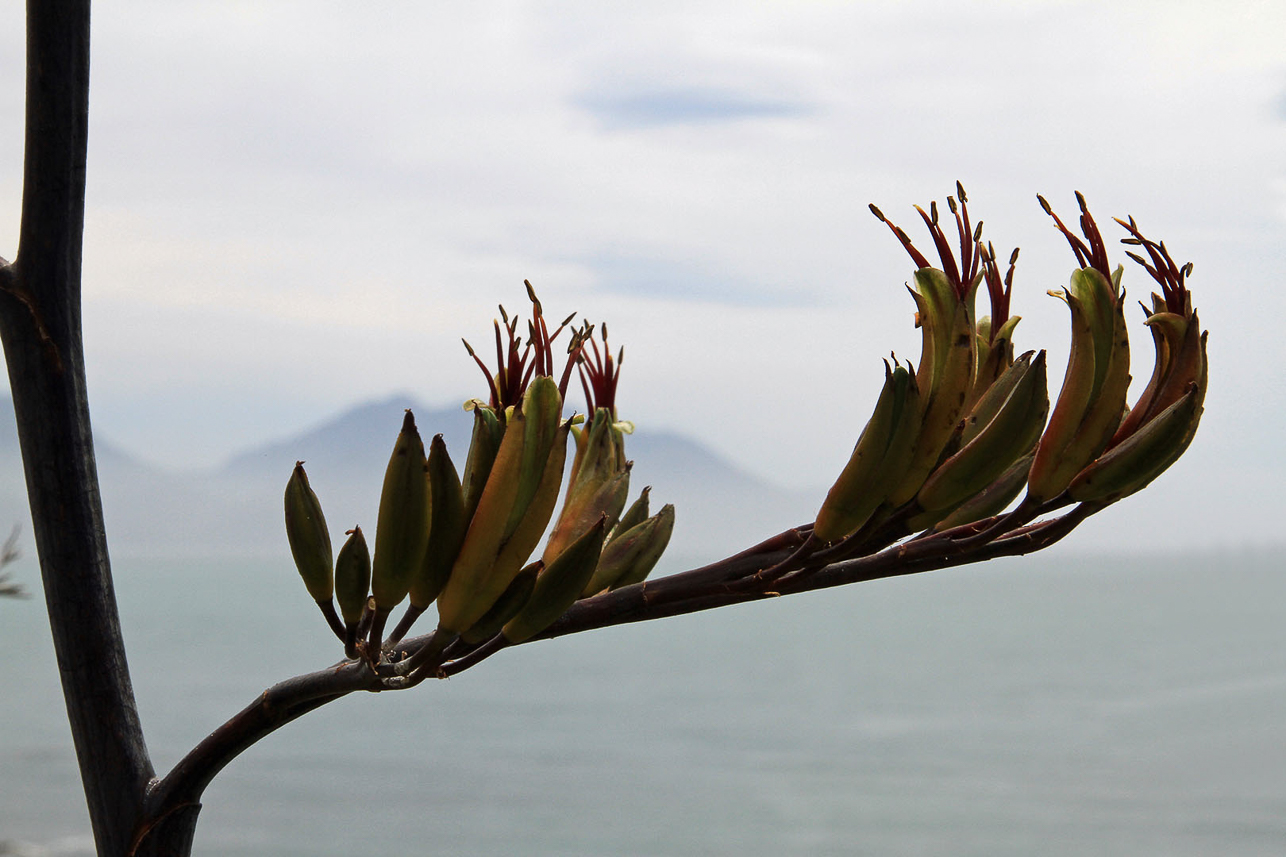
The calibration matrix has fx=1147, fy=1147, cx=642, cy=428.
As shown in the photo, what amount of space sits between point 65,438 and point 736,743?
2368 inches

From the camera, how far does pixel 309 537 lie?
0.72 m

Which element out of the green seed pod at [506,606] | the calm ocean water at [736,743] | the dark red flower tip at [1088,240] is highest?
the dark red flower tip at [1088,240]

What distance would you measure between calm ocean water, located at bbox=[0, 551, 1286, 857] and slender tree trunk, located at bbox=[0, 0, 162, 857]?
3202 centimetres

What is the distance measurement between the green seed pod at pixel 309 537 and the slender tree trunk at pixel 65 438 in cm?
25

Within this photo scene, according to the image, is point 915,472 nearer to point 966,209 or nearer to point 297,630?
point 966,209

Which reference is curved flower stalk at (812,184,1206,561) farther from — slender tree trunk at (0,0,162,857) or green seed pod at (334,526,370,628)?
slender tree trunk at (0,0,162,857)

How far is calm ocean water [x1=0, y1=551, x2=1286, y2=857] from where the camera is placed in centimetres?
4222

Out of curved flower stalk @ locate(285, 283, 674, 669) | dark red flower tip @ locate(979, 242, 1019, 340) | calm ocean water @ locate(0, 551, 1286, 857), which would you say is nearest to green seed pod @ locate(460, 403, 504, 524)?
curved flower stalk @ locate(285, 283, 674, 669)

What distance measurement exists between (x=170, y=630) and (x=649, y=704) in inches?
1574

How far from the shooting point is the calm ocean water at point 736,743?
4222cm

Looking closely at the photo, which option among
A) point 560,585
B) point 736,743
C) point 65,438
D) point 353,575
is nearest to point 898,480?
point 560,585

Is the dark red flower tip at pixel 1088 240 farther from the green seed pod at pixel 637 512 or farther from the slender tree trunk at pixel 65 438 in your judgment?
the slender tree trunk at pixel 65 438

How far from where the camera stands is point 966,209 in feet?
2.46

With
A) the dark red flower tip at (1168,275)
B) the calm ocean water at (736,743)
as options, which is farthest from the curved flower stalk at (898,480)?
the calm ocean water at (736,743)
